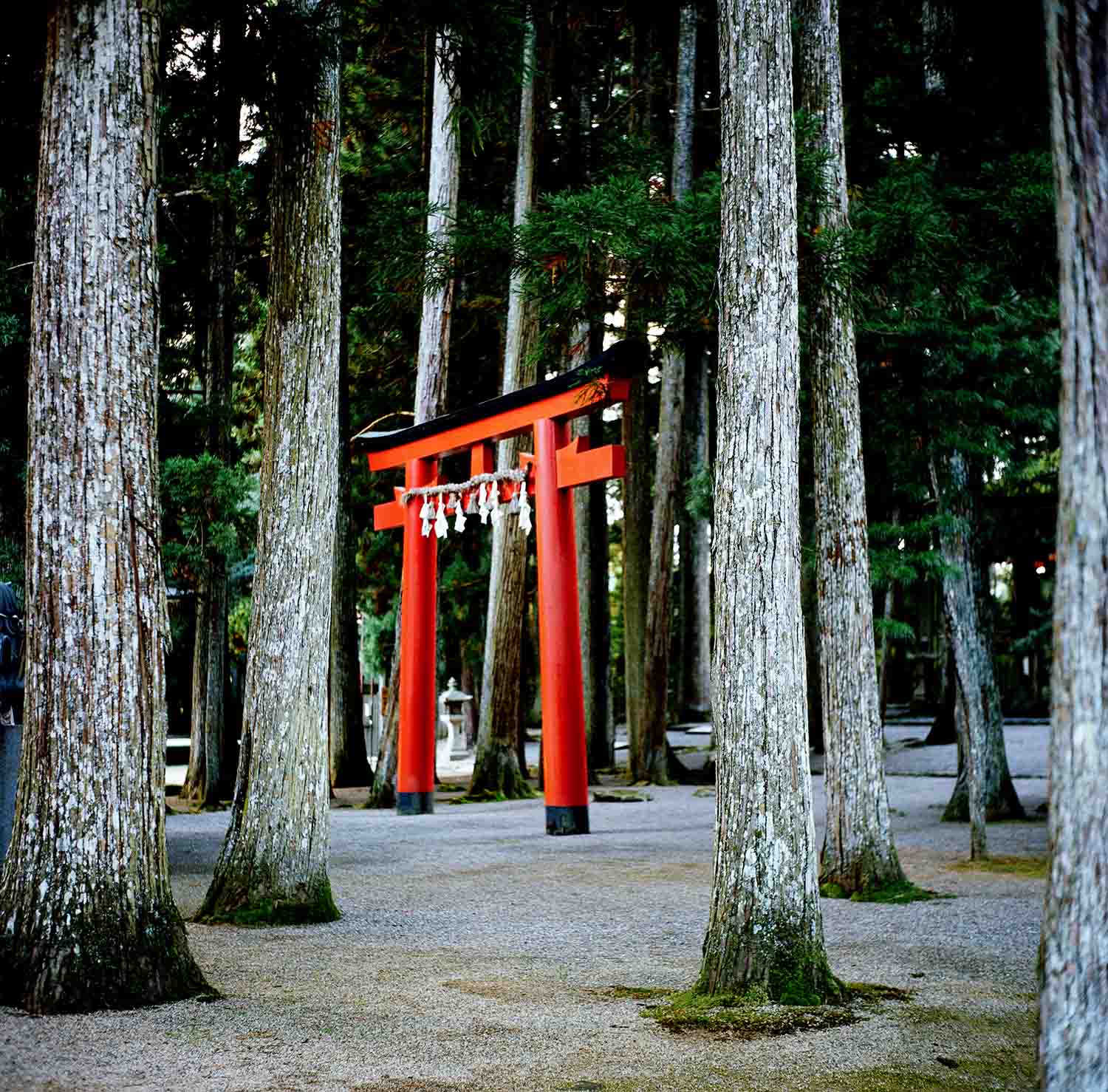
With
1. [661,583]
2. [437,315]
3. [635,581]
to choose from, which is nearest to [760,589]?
[437,315]

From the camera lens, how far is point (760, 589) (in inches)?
208

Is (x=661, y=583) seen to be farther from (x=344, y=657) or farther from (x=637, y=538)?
(x=344, y=657)

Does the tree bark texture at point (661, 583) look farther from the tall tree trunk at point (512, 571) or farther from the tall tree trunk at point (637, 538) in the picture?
the tall tree trunk at point (512, 571)

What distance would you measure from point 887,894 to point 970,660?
114 inches

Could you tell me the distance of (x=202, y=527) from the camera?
13867 mm

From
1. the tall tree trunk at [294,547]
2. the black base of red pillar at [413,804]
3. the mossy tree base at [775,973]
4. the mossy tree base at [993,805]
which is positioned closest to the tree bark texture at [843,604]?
the mossy tree base at [775,973]

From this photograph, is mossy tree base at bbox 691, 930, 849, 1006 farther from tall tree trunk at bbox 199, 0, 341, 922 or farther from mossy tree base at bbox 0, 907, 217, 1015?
tall tree trunk at bbox 199, 0, 341, 922

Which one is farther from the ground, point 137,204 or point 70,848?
point 137,204

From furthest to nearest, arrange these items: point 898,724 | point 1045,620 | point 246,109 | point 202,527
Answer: point 898,724
point 1045,620
point 202,527
point 246,109

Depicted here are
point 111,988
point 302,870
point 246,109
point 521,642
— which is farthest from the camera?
point 521,642

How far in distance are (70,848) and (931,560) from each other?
29.5ft

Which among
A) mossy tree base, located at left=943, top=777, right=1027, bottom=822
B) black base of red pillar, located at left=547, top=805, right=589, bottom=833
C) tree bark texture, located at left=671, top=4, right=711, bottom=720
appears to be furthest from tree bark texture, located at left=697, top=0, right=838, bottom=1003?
tree bark texture, located at left=671, top=4, right=711, bottom=720

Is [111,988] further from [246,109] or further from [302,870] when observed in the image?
[246,109]

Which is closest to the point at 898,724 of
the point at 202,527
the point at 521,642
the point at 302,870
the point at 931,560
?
the point at 521,642
